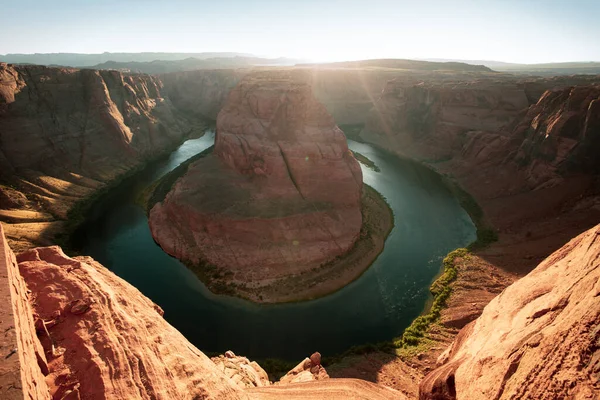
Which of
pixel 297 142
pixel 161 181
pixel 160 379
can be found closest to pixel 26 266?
pixel 160 379

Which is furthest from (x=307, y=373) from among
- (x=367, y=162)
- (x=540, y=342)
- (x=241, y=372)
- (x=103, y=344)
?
(x=367, y=162)

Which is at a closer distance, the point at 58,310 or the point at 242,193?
the point at 58,310

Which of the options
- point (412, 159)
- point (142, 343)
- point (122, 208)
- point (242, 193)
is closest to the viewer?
point (142, 343)

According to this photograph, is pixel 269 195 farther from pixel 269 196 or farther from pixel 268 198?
pixel 268 198

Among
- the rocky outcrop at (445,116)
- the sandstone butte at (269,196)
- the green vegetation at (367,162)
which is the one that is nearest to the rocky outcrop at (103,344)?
the sandstone butte at (269,196)

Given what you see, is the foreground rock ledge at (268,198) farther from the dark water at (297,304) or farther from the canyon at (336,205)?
the dark water at (297,304)

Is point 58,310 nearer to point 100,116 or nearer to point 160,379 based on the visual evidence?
point 160,379
